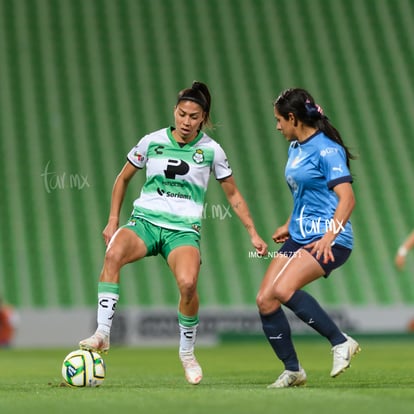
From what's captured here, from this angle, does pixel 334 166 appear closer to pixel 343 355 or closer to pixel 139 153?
pixel 343 355

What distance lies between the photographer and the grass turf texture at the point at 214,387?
16.5ft

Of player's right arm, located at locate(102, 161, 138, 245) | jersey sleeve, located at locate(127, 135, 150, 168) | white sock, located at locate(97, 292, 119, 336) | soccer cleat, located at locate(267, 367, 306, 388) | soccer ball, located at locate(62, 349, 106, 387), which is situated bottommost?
soccer cleat, located at locate(267, 367, 306, 388)

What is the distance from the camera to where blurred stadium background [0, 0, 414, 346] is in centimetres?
1644

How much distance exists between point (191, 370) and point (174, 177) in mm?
1265

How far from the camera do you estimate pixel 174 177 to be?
6.95 meters

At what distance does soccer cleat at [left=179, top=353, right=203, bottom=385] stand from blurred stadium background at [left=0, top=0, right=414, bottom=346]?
724 centimetres

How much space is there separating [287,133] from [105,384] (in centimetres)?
204

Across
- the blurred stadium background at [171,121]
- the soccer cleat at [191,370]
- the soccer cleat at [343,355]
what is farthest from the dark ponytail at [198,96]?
the blurred stadium background at [171,121]

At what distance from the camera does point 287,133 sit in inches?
267

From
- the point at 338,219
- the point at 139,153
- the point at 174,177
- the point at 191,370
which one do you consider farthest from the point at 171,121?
the point at 338,219

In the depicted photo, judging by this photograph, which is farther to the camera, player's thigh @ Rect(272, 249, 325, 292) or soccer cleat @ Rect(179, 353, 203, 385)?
soccer cleat @ Rect(179, 353, 203, 385)

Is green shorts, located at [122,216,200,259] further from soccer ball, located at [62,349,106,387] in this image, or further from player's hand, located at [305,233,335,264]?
player's hand, located at [305,233,335,264]

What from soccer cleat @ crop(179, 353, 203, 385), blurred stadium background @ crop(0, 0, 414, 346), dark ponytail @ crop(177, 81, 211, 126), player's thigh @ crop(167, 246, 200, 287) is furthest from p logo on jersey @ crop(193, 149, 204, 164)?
blurred stadium background @ crop(0, 0, 414, 346)

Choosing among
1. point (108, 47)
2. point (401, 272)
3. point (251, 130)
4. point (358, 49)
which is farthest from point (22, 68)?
point (401, 272)
